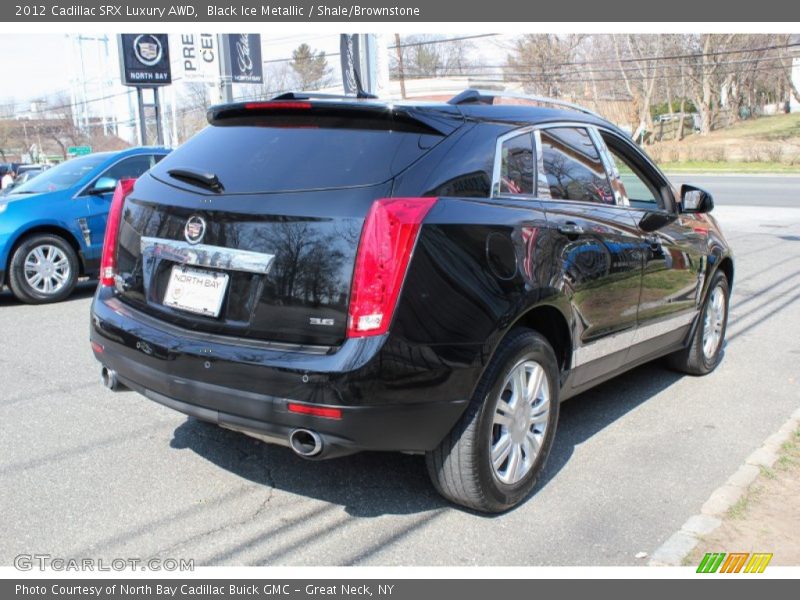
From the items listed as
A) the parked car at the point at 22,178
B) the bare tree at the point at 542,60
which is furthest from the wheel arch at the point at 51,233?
the bare tree at the point at 542,60

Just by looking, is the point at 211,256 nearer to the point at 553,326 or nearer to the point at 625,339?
the point at 553,326

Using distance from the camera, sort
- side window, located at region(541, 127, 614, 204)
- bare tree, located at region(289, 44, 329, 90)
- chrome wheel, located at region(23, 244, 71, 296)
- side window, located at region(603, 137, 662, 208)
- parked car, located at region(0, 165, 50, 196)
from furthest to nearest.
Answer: bare tree, located at region(289, 44, 329, 90) → parked car, located at region(0, 165, 50, 196) → chrome wheel, located at region(23, 244, 71, 296) → side window, located at region(603, 137, 662, 208) → side window, located at region(541, 127, 614, 204)

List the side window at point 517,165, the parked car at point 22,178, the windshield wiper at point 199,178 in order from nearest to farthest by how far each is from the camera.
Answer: the windshield wiper at point 199,178, the side window at point 517,165, the parked car at point 22,178

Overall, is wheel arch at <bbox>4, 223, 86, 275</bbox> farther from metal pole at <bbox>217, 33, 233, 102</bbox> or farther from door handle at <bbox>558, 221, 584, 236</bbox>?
metal pole at <bbox>217, 33, 233, 102</bbox>

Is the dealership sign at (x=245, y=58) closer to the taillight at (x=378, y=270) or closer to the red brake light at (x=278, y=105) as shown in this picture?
the red brake light at (x=278, y=105)

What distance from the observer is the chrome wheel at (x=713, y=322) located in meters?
5.94

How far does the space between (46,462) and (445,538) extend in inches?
85.0

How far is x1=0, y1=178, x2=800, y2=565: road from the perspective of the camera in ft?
11.0

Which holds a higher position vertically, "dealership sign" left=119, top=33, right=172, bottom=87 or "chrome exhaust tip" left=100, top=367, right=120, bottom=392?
"dealership sign" left=119, top=33, right=172, bottom=87

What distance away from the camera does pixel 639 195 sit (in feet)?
17.9

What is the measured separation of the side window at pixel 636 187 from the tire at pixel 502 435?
5.82 ft

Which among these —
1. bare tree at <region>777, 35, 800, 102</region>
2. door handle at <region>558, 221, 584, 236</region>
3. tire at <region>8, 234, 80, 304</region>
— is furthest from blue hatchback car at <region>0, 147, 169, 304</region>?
bare tree at <region>777, 35, 800, 102</region>

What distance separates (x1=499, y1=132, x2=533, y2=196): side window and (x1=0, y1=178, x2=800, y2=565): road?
1.51 metres

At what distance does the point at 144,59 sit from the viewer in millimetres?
20719
